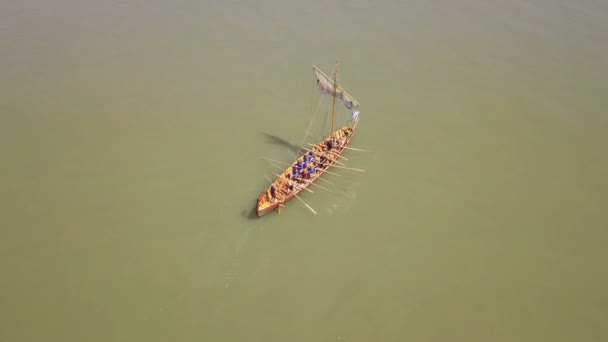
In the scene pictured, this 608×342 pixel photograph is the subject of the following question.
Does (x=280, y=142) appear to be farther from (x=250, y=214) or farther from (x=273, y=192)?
(x=250, y=214)

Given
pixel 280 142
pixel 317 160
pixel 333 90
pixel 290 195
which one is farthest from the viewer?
pixel 280 142

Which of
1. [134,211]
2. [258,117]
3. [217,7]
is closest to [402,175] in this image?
[258,117]

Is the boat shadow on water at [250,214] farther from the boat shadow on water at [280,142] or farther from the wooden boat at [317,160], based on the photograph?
the boat shadow on water at [280,142]

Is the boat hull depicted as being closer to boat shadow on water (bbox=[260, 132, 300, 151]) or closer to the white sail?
the white sail

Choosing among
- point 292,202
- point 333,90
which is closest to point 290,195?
point 292,202

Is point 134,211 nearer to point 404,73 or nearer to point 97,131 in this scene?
point 97,131

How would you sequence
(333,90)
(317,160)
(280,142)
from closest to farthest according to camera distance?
(333,90), (317,160), (280,142)

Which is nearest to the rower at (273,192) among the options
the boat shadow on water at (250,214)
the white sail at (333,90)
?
the boat shadow on water at (250,214)
